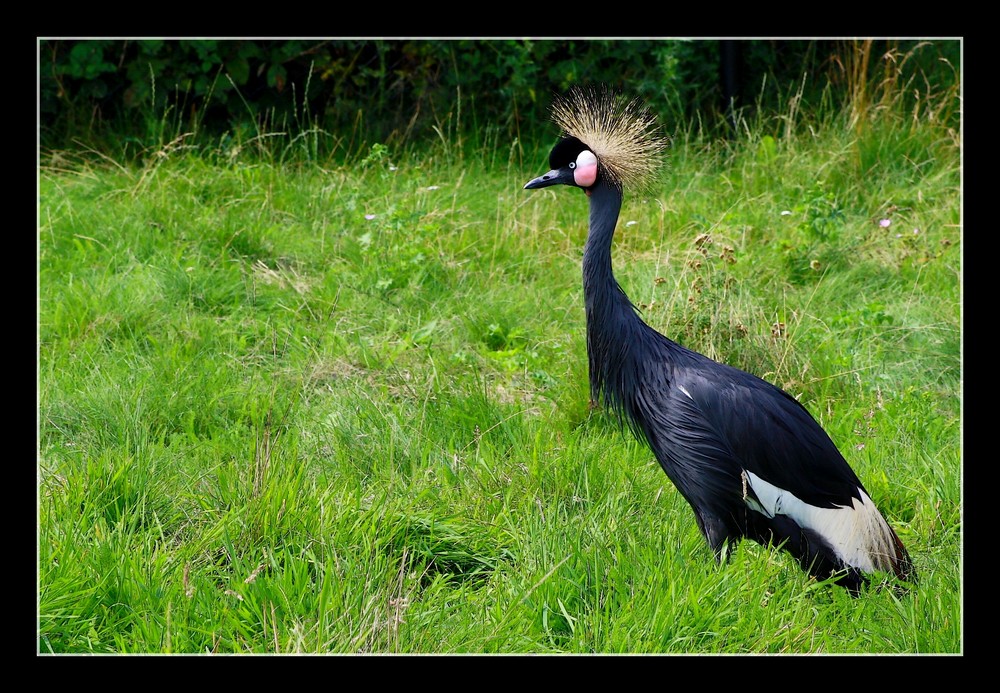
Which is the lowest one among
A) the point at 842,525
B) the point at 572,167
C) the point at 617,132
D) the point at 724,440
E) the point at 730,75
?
the point at 842,525

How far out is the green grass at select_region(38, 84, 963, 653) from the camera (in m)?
2.46

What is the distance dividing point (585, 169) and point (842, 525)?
1191 mm

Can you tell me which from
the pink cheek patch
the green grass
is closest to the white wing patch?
the green grass

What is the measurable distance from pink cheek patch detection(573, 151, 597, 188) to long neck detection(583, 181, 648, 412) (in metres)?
0.03

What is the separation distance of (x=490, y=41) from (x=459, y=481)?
3.58 m

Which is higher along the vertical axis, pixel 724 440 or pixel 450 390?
pixel 724 440

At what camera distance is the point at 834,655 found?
2.41 meters

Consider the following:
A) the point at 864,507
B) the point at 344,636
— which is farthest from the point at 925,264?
the point at 344,636

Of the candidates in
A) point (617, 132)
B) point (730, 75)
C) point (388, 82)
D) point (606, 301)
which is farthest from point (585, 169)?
point (388, 82)

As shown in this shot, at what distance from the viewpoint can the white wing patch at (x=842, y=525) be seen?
9.08ft

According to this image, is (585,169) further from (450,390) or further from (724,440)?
(450,390)

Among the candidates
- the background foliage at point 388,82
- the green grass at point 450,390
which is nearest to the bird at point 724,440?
the green grass at point 450,390

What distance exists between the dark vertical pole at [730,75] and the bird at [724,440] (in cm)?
333

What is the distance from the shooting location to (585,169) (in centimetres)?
287
